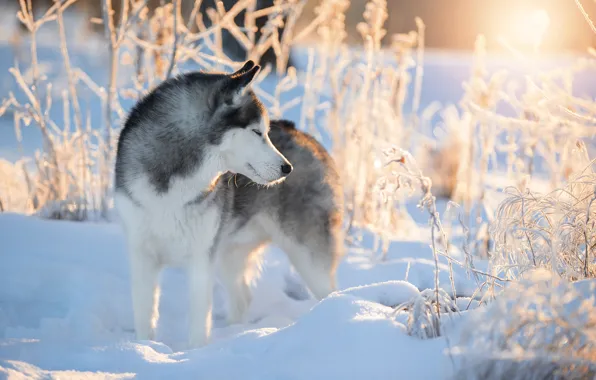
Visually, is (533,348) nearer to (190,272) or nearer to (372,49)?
(190,272)

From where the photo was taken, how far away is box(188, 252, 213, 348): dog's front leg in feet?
10.0

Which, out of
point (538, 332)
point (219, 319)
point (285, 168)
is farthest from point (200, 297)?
point (538, 332)

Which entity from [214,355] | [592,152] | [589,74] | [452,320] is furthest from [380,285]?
[589,74]

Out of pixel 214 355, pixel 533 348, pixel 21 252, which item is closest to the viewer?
pixel 533 348

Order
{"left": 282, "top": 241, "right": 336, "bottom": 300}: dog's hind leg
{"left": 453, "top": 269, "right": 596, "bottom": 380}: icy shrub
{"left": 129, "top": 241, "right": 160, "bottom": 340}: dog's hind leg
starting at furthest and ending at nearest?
{"left": 282, "top": 241, "right": 336, "bottom": 300}: dog's hind leg
{"left": 129, "top": 241, "right": 160, "bottom": 340}: dog's hind leg
{"left": 453, "top": 269, "right": 596, "bottom": 380}: icy shrub

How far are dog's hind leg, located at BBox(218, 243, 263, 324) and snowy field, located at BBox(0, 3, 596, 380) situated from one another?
0.32 ft

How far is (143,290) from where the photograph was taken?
309 cm

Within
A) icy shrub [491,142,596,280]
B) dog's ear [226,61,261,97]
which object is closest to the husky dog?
dog's ear [226,61,261,97]

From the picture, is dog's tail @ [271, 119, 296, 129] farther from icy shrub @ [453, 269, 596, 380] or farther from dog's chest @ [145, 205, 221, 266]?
icy shrub @ [453, 269, 596, 380]

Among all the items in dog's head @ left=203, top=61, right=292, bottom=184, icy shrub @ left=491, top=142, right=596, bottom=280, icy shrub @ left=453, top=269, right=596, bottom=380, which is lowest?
icy shrub @ left=453, top=269, right=596, bottom=380

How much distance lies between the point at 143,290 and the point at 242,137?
0.90 m

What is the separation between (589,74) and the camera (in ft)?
49.9

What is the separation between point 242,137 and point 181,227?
0.51 m

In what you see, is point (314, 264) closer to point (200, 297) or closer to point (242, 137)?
point (200, 297)
